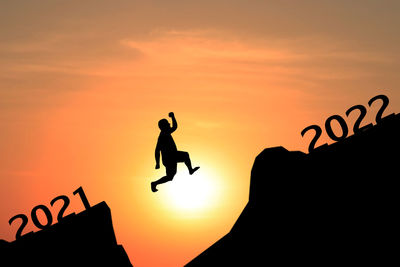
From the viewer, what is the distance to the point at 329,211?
22.0 metres

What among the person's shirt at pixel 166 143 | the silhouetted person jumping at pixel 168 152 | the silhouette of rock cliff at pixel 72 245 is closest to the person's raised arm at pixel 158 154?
the silhouetted person jumping at pixel 168 152

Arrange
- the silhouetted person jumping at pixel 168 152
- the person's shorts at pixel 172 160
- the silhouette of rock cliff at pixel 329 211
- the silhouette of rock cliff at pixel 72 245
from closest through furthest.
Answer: the silhouette of rock cliff at pixel 329 211 < the silhouetted person jumping at pixel 168 152 < the person's shorts at pixel 172 160 < the silhouette of rock cliff at pixel 72 245

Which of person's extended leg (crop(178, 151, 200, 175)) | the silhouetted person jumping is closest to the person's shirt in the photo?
the silhouetted person jumping

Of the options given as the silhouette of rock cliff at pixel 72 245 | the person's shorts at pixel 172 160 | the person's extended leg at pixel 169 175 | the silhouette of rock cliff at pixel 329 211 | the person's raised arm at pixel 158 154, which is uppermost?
the silhouette of rock cliff at pixel 72 245

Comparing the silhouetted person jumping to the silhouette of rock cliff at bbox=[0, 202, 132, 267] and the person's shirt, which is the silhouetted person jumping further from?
the silhouette of rock cliff at bbox=[0, 202, 132, 267]

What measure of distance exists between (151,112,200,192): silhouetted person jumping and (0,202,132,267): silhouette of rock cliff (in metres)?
6.32

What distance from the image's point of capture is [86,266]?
33.7 m

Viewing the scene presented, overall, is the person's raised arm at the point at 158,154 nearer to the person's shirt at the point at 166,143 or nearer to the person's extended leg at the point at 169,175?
the person's shirt at the point at 166,143

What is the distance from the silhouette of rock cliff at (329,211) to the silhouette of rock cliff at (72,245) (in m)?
9.65

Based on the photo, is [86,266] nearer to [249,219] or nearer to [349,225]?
[249,219]

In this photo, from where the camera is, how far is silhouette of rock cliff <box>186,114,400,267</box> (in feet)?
69.1

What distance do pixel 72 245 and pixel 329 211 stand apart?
13.5 m

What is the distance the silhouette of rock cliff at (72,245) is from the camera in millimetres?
31797

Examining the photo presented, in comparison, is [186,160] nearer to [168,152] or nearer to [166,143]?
[168,152]
